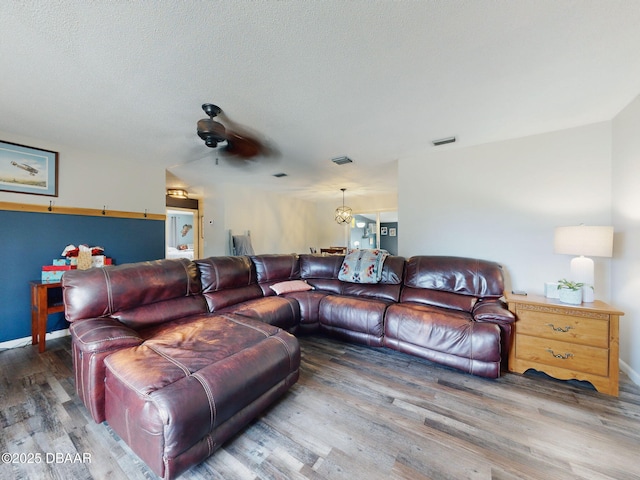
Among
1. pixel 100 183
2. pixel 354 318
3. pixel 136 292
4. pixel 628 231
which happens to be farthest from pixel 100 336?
pixel 628 231

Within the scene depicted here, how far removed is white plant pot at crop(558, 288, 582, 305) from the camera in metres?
2.09

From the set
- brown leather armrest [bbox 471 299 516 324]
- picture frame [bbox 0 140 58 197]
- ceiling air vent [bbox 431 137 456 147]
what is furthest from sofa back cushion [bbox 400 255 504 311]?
picture frame [bbox 0 140 58 197]

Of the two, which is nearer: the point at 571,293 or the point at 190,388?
the point at 190,388

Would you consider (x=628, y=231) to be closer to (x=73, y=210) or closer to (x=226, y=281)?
(x=226, y=281)

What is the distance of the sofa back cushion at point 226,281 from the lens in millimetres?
2643

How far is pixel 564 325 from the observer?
2.03m

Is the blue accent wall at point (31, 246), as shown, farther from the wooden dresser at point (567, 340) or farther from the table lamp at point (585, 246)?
the table lamp at point (585, 246)

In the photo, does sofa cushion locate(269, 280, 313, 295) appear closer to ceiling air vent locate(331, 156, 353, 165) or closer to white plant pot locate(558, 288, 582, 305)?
ceiling air vent locate(331, 156, 353, 165)

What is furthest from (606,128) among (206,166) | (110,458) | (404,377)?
(206,166)

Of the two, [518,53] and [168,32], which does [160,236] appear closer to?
[168,32]

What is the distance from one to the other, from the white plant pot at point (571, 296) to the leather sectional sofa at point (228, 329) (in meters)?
0.48

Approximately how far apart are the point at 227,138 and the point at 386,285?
102 inches

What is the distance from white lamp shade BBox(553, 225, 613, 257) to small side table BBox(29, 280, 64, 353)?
508 cm

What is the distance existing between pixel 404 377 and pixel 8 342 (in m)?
4.31
